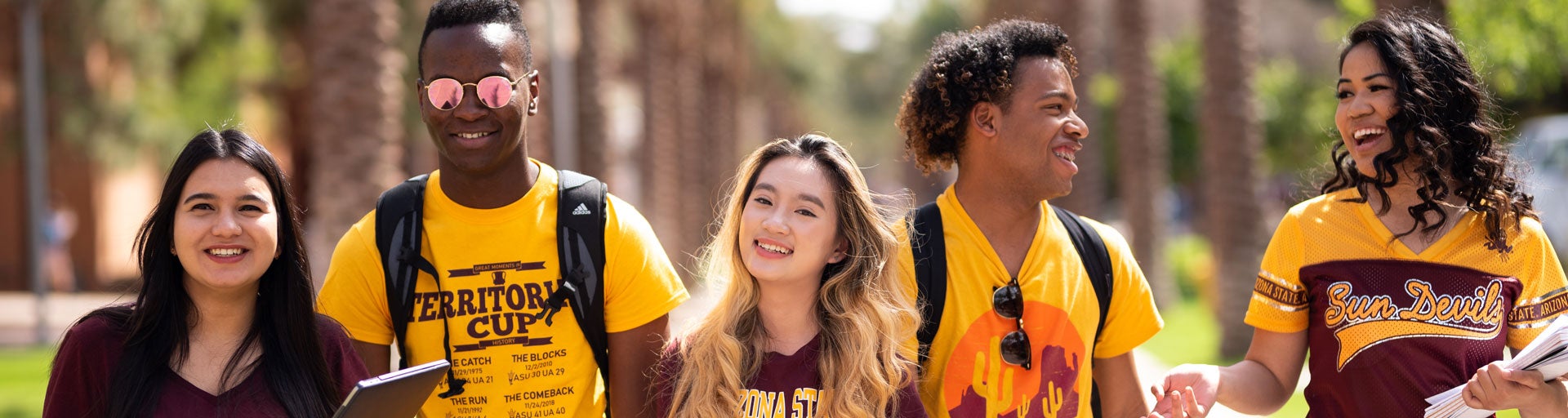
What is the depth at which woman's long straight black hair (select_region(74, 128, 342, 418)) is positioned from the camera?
3.09 meters

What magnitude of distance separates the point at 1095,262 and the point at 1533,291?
1065 mm

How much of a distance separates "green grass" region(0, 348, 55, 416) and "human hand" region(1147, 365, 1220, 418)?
7.82m

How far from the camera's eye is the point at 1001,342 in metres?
3.53

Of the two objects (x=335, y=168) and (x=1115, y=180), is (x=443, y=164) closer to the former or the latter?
(x=335, y=168)

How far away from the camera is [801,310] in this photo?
11.7 feet

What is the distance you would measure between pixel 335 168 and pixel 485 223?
5.18 metres

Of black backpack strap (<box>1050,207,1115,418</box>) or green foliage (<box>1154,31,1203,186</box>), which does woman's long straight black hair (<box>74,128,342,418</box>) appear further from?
green foliage (<box>1154,31,1203,186</box>)

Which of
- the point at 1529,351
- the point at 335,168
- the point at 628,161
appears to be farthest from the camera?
the point at 628,161

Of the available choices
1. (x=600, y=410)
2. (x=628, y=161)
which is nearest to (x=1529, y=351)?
(x=600, y=410)

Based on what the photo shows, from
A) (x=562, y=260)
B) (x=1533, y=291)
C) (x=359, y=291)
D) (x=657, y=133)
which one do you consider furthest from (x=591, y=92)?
(x=1533, y=291)

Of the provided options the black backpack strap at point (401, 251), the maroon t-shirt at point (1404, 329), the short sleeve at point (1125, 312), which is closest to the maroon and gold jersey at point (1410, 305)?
the maroon t-shirt at point (1404, 329)

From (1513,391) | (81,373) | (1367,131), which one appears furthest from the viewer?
(1367,131)

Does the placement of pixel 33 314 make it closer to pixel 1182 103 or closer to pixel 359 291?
pixel 359 291

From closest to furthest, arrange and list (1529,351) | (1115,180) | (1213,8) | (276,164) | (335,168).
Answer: (1529,351)
(276,164)
(335,168)
(1213,8)
(1115,180)
